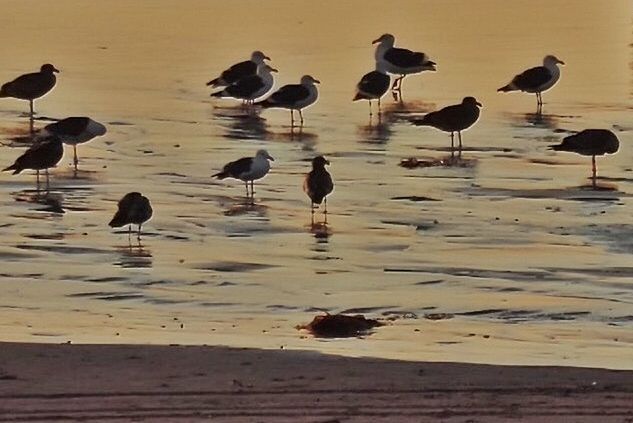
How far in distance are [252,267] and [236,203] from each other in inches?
132

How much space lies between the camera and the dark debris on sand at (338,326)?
1208cm

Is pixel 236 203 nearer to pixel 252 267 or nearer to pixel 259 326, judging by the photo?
pixel 252 267

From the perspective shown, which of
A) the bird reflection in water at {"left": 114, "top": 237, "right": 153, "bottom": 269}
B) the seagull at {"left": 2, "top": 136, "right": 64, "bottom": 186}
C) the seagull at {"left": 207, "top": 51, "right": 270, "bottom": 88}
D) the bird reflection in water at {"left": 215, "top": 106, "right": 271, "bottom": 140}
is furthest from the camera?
the seagull at {"left": 207, "top": 51, "right": 270, "bottom": 88}

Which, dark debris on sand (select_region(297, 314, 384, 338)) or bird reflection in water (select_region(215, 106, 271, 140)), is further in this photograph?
bird reflection in water (select_region(215, 106, 271, 140))

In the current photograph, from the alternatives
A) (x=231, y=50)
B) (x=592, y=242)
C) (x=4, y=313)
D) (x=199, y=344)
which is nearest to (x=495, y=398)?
(x=199, y=344)

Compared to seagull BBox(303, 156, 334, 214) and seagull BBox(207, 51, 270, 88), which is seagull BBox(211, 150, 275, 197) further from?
seagull BBox(207, 51, 270, 88)

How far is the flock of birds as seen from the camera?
17.4 m

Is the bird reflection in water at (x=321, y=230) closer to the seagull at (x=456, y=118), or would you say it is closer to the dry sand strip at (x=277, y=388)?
the dry sand strip at (x=277, y=388)

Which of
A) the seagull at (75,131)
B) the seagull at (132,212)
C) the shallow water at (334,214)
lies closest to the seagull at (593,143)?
the shallow water at (334,214)

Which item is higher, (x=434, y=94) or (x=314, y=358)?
(x=434, y=94)

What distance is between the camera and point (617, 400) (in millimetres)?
9609

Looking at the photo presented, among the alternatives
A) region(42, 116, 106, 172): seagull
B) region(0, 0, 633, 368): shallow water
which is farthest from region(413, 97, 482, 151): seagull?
region(42, 116, 106, 172): seagull

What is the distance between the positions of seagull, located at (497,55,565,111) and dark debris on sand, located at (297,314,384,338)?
43.1 ft

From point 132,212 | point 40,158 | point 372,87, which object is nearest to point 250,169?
point 40,158
